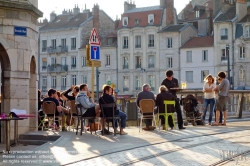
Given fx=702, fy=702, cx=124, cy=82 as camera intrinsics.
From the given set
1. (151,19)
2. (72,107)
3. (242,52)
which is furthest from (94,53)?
(151,19)

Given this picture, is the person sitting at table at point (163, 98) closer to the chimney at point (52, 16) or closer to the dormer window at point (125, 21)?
the dormer window at point (125, 21)

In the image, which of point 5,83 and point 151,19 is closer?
point 5,83

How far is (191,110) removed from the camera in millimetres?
23375

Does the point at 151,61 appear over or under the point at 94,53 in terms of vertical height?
over

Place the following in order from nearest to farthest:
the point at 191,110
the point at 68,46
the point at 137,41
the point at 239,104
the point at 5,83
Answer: the point at 5,83 < the point at 191,110 < the point at 239,104 < the point at 137,41 < the point at 68,46

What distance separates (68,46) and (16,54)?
75.8m

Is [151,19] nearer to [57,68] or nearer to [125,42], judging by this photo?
[125,42]

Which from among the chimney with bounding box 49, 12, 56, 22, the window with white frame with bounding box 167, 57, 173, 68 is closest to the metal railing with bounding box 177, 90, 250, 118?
the window with white frame with bounding box 167, 57, 173, 68

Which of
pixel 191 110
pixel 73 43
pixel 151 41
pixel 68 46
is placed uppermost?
pixel 73 43

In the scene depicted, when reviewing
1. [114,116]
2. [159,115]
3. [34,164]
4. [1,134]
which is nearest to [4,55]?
[1,134]

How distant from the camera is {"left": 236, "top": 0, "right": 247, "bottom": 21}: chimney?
81.5 meters

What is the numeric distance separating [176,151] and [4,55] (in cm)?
634

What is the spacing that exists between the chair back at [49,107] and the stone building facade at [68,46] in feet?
230

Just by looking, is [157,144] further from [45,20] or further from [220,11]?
[45,20]
